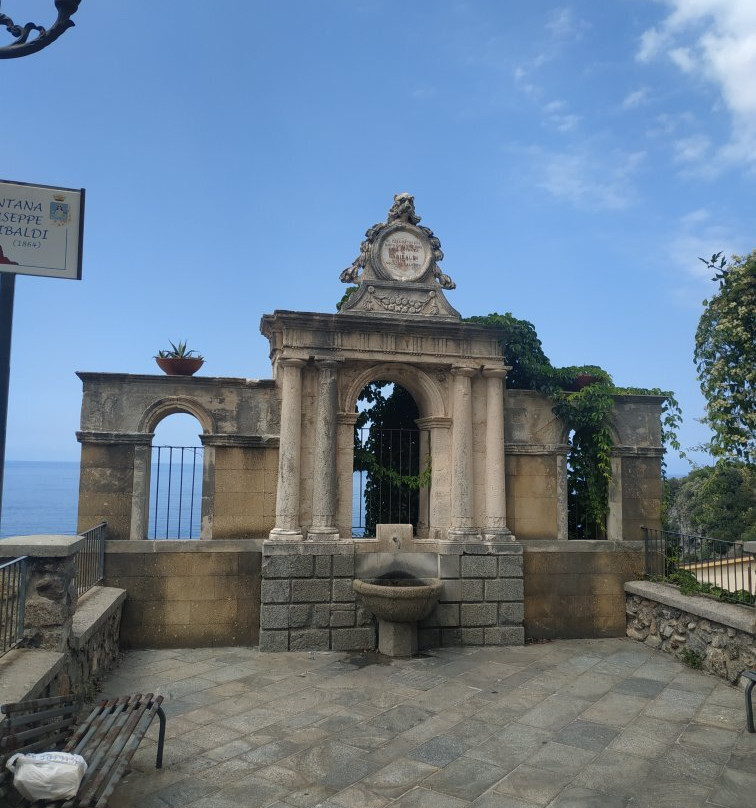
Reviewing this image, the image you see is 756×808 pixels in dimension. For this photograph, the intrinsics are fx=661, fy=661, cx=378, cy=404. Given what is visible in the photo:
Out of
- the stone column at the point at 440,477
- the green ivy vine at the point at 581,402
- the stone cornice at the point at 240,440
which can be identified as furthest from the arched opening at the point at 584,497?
the stone cornice at the point at 240,440

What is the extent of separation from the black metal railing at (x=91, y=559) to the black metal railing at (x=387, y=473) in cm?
385

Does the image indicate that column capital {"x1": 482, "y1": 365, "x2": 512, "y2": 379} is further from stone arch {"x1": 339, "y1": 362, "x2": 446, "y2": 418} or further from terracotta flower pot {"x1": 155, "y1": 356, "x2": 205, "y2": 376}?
terracotta flower pot {"x1": 155, "y1": 356, "x2": 205, "y2": 376}

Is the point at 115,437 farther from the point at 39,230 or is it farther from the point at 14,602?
the point at 39,230

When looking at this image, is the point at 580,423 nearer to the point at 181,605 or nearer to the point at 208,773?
the point at 181,605

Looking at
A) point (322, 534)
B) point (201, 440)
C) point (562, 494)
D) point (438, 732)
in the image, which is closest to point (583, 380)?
point (562, 494)

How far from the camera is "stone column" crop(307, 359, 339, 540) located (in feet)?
30.7

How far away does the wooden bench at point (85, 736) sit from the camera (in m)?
3.95

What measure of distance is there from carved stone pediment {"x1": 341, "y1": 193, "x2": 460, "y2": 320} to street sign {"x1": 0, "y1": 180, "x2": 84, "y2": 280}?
17.2ft

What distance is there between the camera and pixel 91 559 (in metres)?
8.43

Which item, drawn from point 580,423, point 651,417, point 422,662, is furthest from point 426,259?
point 422,662

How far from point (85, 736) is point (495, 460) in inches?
265

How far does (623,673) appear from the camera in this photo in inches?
327

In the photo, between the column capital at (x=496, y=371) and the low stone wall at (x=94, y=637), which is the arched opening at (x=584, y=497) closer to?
the column capital at (x=496, y=371)

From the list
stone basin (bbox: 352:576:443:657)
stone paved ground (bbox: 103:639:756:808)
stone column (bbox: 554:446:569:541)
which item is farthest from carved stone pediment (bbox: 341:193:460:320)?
stone paved ground (bbox: 103:639:756:808)
